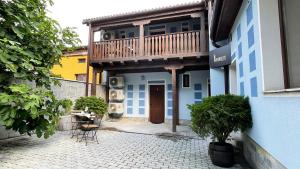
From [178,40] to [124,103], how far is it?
4.95 m

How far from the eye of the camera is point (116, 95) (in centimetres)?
1022

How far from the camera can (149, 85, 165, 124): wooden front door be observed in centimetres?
1006

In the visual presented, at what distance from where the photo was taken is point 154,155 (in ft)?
14.5

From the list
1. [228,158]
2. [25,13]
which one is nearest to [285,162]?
[228,158]

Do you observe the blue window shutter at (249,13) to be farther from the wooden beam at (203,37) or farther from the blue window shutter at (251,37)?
the wooden beam at (203,37)

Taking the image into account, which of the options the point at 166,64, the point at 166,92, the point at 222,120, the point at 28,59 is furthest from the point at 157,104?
the point at 28,59

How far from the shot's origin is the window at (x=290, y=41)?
7.95ft

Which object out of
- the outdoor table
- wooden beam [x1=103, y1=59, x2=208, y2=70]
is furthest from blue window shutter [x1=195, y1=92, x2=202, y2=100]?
the outdoor table

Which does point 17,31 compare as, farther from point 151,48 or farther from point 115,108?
point 115,108

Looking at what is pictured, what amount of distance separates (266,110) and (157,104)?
757 centimetres

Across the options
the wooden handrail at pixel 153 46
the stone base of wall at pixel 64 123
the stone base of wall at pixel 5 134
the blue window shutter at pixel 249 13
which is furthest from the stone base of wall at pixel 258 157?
the stone base of wall at pixel 5 134

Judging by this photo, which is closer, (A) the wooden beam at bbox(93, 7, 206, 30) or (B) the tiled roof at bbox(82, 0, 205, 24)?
(B) the tiled roof at bbox(82, 0, 205, 24)

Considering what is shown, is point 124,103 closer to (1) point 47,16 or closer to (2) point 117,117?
(2) point 117,117

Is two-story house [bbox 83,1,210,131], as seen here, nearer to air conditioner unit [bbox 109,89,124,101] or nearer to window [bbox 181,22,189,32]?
window [bbox 181,22,189,32]
